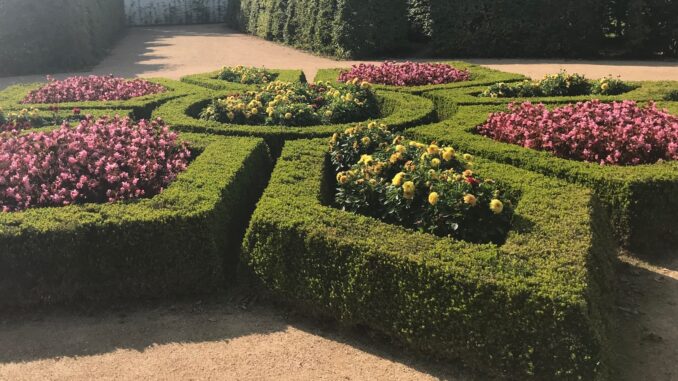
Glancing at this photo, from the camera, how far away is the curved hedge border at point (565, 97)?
7.87 meters

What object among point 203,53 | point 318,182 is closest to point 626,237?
point 318,182

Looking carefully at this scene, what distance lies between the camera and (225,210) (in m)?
4.76

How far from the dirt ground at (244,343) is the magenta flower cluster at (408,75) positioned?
597 cm

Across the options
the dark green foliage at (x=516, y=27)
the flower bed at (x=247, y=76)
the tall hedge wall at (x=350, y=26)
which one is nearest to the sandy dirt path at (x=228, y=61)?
the tall hedge wall at (x=350, y=26)

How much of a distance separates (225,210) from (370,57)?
547 inches

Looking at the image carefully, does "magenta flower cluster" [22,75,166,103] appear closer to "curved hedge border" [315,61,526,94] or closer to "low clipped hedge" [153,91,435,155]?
"low clipped hedge" [153,91,435,155]

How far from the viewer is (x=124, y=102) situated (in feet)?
27.7

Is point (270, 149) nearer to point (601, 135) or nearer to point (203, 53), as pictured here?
point (601, 135)

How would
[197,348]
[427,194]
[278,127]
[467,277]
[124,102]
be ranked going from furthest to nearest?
[124,102], [278,127], [427,194], [197,348], [467,277]

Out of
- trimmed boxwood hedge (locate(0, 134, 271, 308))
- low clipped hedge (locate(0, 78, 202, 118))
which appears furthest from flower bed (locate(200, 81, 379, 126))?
trimmed boxwood hedge (locate(0, 134, 271, 308))

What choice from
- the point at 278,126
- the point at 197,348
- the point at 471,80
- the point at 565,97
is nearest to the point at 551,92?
the point at 565,97

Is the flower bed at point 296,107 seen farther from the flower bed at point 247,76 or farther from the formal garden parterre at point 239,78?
the flower bed at point 247,76

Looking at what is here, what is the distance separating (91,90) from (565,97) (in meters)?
7.65

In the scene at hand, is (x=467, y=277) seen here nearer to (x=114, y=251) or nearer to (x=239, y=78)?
(x=114, y=251)
